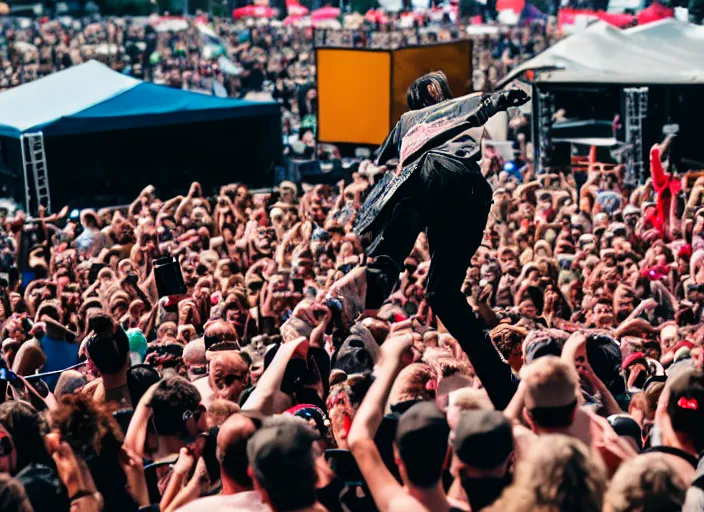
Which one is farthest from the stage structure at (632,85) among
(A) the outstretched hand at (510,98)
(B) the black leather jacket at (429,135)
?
(A) the outstretched hand at (510,98)

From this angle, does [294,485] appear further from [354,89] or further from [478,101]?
[354,89]

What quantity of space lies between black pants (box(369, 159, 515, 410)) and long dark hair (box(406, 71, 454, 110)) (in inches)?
15.3

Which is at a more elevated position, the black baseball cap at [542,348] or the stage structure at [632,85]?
the black baseball cap at [542,348]

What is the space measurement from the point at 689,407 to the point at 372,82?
18657mm

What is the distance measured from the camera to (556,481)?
363 centimetres

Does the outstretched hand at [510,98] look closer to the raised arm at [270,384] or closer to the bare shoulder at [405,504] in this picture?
the raised arm at [270,384]

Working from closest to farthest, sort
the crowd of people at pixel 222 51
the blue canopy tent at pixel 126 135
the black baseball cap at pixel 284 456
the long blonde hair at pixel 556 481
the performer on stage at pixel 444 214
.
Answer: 1. the long blonde hair at pixel 556 481
2. the black baseball cap at pixel 284 456
3. the performer on stage at pixel 444 214
4. the blue canopy tent at pixel 126 135
5. the crowd of people at pixel 222 51

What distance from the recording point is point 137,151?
73.4ft

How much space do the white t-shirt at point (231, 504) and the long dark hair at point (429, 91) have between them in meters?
2.49

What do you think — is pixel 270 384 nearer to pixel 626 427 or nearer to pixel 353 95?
pixel 626 427

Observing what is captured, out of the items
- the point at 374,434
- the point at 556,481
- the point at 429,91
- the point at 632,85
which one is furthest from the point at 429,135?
the point at 632,85

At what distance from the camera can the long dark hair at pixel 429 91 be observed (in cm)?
612

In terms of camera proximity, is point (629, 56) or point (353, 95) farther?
point (353, 95)

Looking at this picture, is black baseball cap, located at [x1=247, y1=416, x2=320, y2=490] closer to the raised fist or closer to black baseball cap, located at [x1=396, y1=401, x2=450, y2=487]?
black baseball cap, located at [x1=396, y1=401, x2=450, y2=487]
